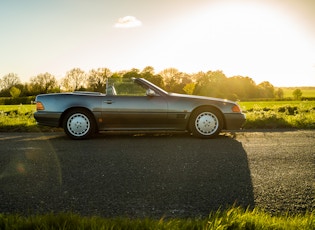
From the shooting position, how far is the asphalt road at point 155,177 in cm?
306

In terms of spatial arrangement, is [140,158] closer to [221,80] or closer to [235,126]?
[235,126]

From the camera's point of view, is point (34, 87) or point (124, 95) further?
point (34, 87)

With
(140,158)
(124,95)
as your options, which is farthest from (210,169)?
(124,95)

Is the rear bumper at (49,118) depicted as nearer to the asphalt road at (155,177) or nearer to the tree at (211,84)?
the asphalt road at (155,177)

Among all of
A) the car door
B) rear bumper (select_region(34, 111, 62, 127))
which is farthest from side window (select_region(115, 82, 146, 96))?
rear bumper (select_region(34, 111, 62, 127))

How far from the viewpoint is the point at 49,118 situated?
7.41 metres

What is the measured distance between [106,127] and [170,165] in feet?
9.94

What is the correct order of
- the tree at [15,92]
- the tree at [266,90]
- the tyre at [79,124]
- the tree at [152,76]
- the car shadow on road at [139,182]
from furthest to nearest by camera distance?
the tree at [266,90], the tree at [15,92], the tree at [152,76], the tyre at [79,124], the car shadow on road at [139,182]

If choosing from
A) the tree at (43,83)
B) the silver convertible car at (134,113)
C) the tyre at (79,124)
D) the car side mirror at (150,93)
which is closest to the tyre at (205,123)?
the silver convertible car at (134,113)

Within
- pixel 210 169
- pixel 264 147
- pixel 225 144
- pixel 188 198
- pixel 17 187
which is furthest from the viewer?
pixel 225 144

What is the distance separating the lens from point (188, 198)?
10.7ft

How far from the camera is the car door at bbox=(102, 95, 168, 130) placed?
7305mm

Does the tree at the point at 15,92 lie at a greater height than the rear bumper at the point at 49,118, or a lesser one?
greater

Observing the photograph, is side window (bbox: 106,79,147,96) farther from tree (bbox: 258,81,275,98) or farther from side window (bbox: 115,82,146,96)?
tree (bbox: 258,81,275,98)
